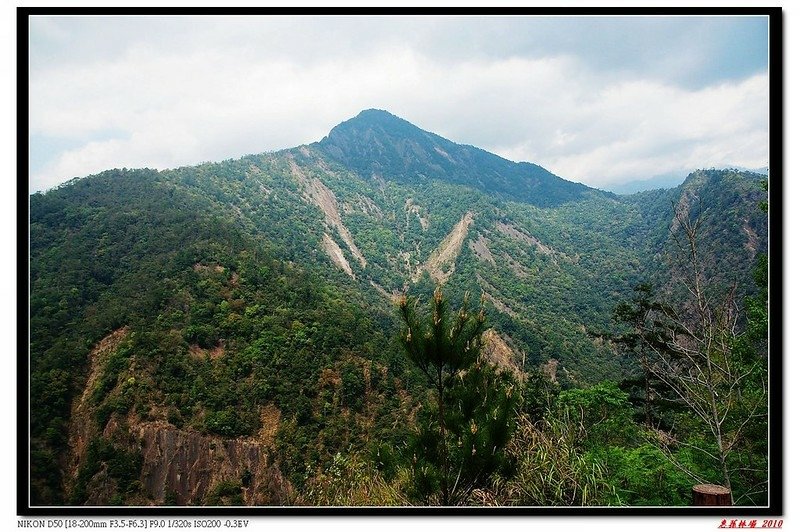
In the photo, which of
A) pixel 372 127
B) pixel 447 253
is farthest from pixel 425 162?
pixel 447 253

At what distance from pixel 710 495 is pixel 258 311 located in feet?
56.7

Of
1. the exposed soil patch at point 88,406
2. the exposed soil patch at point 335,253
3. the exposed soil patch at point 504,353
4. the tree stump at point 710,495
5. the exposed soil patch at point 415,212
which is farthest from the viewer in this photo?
the exposed soil patch at point 415,212

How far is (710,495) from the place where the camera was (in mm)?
2816

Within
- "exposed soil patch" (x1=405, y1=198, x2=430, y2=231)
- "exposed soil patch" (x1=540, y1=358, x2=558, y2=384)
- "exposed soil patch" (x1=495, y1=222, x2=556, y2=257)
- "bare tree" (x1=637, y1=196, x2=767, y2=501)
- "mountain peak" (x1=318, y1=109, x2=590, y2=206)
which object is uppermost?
"mountain peak" (x1=318, y1=109, x2=590, y2=206)

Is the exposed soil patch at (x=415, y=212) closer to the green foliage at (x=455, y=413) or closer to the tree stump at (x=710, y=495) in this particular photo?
the green foliage at (x=455, y=413)

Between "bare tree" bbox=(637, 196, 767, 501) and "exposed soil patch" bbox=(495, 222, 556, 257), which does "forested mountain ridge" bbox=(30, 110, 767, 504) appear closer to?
"exposed soil patch" bbox=(495, 222, 556, 257)

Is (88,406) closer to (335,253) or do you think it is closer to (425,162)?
(335,253)

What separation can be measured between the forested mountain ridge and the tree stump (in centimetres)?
188

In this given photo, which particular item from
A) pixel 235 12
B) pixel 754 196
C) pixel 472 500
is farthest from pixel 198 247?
pixel 754 196

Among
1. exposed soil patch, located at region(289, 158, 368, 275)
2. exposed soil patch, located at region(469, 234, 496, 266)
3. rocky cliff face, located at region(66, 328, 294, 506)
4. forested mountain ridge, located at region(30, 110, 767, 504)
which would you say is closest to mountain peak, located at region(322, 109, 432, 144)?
exposed soil patch, located at region(289, 158, 368, 275)

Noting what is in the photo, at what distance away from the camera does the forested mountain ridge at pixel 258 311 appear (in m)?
12.8

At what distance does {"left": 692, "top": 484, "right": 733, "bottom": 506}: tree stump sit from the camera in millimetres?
2809

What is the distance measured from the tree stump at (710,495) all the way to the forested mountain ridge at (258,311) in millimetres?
1878

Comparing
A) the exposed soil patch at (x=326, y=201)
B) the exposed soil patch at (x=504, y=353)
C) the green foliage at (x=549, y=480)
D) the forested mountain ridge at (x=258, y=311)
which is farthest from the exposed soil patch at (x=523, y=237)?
the green foliage at (x=549, y=480)
